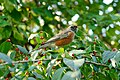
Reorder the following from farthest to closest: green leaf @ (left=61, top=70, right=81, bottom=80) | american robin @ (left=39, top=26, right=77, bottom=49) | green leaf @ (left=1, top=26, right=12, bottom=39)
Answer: green leaf @ (left=1, top=26, right=12, bottom=39), american robin @ (left=39, top=26, right=77, bottom=49), green leaf @ (left=61, top=70, right=81, bottom=80)

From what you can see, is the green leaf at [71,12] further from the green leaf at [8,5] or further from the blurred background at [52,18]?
→ the green leaf at [8,5]

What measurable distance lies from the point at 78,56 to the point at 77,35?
1.90ft

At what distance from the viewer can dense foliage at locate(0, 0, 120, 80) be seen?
1524mm

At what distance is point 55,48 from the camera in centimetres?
192

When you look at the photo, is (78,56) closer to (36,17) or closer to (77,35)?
(77,35)

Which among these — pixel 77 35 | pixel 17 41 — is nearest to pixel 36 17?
pixel 17 41

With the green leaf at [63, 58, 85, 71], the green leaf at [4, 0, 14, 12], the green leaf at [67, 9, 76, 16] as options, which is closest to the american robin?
the green leaf at [63, 58, 85, 71]

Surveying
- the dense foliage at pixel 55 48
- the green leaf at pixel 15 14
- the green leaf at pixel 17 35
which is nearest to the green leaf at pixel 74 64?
the dense foliage at pixel 55 48

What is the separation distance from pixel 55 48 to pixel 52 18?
1.68 metres

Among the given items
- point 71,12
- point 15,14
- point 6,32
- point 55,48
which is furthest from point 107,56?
point 71,12

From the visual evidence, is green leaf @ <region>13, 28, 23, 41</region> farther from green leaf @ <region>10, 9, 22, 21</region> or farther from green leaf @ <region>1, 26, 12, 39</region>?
green leaf @ <region>10, 9, 22, 21</region>

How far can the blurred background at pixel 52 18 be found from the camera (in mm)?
3025

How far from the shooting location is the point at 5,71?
1.69 meters

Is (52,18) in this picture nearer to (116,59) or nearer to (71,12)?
(71,12)
